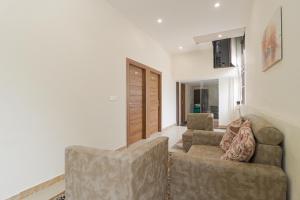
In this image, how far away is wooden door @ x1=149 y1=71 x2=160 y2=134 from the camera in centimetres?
539

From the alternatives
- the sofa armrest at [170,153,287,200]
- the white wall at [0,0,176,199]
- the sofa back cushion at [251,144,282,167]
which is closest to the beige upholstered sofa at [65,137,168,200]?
the sofa armrest at [170,153,287,200]

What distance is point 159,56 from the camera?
19.4ft

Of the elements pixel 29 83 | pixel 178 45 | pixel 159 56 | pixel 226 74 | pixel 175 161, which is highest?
pixel 178 45

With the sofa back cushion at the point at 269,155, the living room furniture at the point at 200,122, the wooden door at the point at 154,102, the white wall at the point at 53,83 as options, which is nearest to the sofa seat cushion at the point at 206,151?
the sofa back cushion at the point at 269,155

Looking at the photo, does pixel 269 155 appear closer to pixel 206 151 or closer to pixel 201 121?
pixel 206 151

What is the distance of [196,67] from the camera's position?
22.3ft

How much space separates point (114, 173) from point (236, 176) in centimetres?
99

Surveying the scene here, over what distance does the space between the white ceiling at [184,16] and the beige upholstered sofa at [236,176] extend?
2.91 m

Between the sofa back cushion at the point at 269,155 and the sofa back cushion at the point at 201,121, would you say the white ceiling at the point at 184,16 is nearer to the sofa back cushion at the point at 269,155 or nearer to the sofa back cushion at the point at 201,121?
the sofa back cushion at the point at 201,121

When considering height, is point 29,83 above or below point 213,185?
above

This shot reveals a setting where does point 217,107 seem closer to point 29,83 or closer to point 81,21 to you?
point 81,21

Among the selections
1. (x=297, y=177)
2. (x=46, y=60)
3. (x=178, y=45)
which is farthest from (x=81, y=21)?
(x=178, y=45)

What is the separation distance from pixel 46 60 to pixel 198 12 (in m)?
3.09

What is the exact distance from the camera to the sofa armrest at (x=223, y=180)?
137cm
